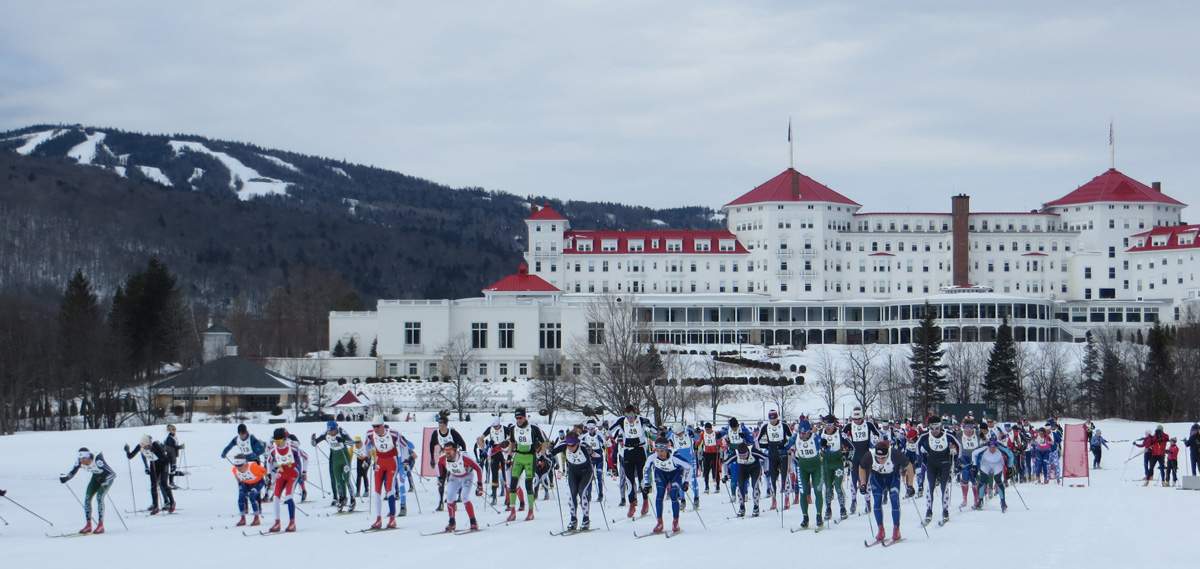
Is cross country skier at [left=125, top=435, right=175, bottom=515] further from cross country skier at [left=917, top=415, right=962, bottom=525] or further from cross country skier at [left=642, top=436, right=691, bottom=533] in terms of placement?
cross country skier at [left=917, top=415, right=962, bottom=525]

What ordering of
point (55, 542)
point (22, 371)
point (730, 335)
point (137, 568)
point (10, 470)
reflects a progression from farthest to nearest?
point (730, 335) → point (22, 371) → point (10, 470) → point (55, 542) → point (137, 568)

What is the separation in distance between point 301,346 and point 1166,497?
108 meters

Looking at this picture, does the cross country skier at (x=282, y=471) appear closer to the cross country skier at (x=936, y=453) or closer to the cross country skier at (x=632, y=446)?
the cross country skier at (x=632, y=446)

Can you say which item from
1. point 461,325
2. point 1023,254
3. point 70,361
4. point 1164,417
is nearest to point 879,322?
point 1023,254

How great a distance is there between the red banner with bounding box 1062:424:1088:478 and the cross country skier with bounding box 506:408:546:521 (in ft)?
53.9

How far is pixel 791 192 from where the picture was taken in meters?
128

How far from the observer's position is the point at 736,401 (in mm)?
81750

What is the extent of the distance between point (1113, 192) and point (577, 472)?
378 feet

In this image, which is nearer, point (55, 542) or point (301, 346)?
point (55, 542)

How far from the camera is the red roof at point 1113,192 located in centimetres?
12888

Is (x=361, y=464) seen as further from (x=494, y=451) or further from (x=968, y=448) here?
(x=968, y=448)

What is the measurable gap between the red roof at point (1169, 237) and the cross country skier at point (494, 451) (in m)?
104

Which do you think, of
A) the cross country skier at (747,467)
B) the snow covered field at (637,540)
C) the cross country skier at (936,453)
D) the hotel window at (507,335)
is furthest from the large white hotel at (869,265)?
the cross country skier at (936,453)

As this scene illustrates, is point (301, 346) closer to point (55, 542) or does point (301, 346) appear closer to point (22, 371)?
point (22, 371)
